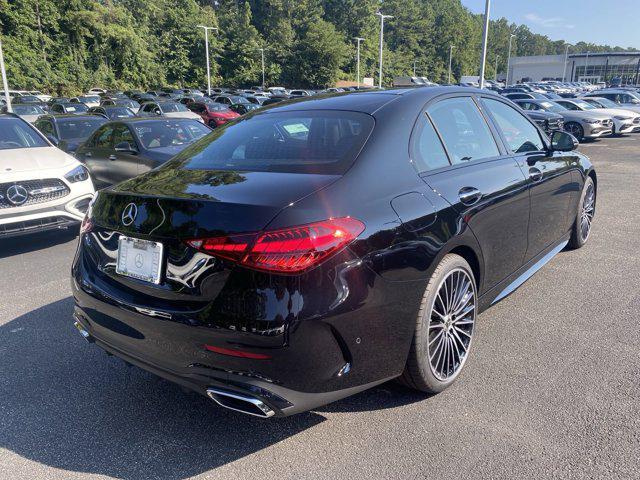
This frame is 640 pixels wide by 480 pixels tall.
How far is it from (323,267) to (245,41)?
77.2 m

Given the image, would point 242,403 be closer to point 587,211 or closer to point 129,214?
point 129,214

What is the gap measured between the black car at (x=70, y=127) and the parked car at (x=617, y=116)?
17008 mm

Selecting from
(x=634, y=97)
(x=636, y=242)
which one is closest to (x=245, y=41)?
(x=634, y=97)

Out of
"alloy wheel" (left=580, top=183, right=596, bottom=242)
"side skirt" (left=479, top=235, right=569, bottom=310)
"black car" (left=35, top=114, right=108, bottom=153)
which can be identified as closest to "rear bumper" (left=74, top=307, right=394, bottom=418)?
"side skirt" (left=479, top=235, right=569, bottom=310)

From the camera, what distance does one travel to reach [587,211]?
5.63m

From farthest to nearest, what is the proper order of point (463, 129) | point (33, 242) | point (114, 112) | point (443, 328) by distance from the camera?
point (114, 112), point (33, 242), point (463, 129), point (443, 328)

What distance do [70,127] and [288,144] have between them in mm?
10473

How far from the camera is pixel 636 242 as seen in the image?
5.93m

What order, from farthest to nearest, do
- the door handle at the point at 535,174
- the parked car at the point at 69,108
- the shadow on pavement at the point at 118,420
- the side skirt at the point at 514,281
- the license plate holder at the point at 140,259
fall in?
the parked car at the point at 69,108 < the door handle at the point at 535,174 < the side skirt at the point at 514,281 < the shadow on pavement at the point at 118,420 < the license plate holder at the point at 140,259

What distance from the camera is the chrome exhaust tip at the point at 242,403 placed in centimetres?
216

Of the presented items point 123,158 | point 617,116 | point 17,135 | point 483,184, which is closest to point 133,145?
point 123,158

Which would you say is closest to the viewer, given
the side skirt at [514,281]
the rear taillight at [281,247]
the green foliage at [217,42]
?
the rear taillight at [281,247]

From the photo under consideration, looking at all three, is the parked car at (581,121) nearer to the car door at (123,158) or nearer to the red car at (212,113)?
the red car at (212,113)

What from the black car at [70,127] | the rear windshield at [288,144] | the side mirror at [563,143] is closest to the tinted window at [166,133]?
the black car at [70,127]
